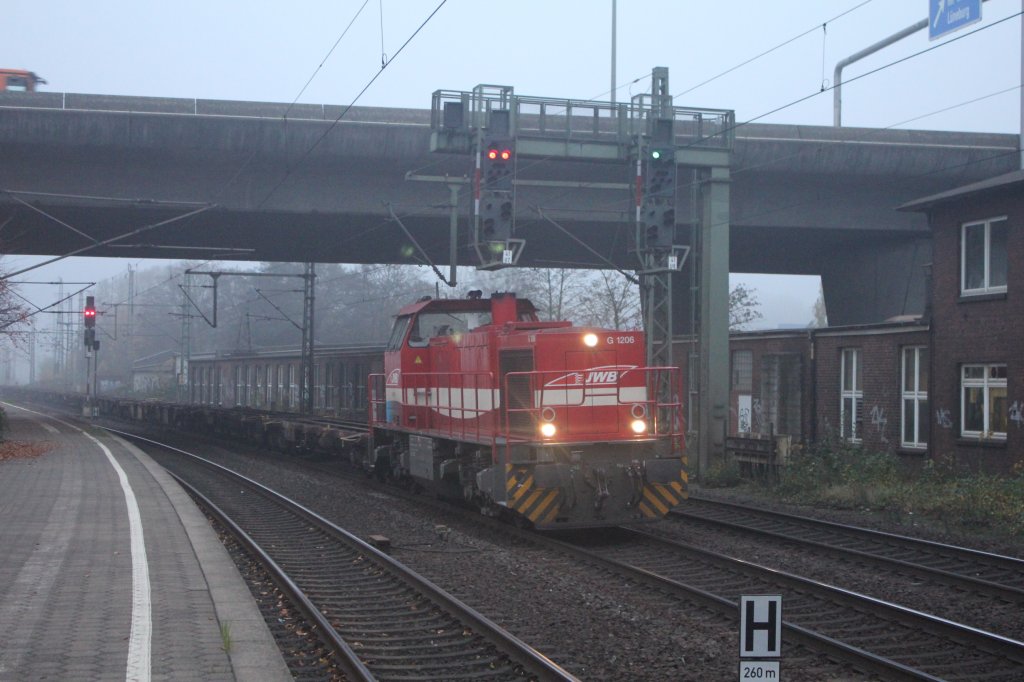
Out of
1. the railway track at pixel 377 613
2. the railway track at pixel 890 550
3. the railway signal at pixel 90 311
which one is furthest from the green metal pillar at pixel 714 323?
the railway signal at pixel 90 311

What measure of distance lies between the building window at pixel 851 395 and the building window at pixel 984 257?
10.4 ft

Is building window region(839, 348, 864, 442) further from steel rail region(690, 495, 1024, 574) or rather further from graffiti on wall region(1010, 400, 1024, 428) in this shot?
steel rail region(690, 495, 1024, 574)

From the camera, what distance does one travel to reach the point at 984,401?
18.7m

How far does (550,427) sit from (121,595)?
228 inches

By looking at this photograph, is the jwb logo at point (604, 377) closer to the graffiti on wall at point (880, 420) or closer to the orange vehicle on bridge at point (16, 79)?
the graffiti on wall at point (880, 420)

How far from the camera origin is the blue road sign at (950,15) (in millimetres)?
14266

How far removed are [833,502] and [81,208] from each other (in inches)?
817

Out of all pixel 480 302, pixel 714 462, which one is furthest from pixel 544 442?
pixel 714 462

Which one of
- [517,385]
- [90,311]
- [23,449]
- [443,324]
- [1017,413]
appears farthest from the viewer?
[90,311]

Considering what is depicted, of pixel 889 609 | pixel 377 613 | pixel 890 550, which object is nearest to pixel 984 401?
pixel 890 550

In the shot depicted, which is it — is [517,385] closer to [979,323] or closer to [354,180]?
[979,323]

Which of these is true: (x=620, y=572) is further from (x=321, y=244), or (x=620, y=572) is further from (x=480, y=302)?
(x=321, y=244)

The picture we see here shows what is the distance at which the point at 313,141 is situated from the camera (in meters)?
26.8

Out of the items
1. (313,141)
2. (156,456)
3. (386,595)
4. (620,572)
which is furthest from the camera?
(156,456)
